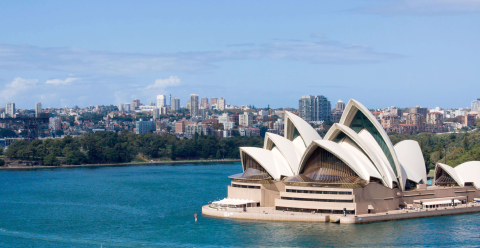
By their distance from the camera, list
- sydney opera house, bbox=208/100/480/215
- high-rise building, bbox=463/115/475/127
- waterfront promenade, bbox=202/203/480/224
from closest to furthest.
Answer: waterfront promenade, bbox=202/203/480/224, sydney opera house, bbox=208/100/480/215, high-rise building, bbox=463/115/475/127

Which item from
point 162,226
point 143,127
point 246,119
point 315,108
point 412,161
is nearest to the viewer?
point 162,226

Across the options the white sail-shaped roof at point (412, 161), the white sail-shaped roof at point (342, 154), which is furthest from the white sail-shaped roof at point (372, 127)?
the white sail-shaped roof at point (342, 154)

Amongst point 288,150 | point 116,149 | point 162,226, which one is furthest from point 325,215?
point 116,149

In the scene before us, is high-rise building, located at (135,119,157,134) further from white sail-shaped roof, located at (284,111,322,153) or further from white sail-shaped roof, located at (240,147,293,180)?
white sail-shaped roof, located at (240,147,293,180)

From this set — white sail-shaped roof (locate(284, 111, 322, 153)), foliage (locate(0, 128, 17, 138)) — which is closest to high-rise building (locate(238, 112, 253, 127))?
foliage (locate(0, 128, 17, 138))

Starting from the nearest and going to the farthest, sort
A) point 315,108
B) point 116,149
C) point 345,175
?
point 345,175 < point 116,149 < point 315,108

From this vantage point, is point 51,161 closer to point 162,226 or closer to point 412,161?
point 162,226

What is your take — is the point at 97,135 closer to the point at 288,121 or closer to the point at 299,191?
the point at 288,121
